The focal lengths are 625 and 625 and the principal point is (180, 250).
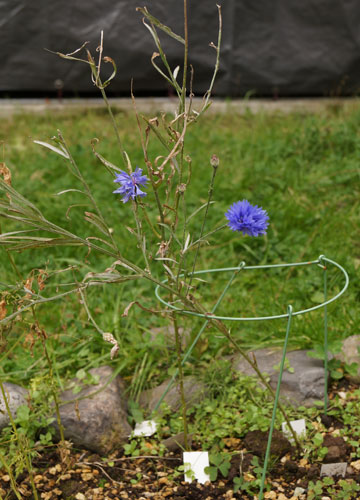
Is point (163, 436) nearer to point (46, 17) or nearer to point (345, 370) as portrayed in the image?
point (345, 370)

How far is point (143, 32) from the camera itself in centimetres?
514

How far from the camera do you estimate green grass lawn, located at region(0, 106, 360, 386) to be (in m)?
2.63

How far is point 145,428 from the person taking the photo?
7.75 feet

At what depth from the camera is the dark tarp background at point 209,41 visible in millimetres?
5102

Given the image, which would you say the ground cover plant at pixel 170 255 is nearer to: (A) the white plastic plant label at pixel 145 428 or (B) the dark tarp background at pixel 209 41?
(A) the white plastic plant label at pixel 145 428

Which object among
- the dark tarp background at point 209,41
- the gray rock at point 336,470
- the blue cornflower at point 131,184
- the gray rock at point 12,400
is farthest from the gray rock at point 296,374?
the dark tarp background at point 209,41

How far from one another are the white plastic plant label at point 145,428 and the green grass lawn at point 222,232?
0.20 m

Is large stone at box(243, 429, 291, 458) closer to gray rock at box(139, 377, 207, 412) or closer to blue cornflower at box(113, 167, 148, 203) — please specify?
gray rock at box(139, 377, 207, 412)

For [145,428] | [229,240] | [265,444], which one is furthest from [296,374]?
[229,240]

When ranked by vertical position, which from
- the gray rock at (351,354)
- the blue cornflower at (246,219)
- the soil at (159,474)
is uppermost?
the blue cornflower at (246,219)

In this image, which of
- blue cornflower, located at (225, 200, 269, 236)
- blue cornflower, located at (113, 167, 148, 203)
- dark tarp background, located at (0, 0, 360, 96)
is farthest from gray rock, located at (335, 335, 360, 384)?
dark tarp background, located at (0, 0, 360, 96)

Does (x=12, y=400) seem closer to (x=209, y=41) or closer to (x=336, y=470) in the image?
(x=336, y=470)

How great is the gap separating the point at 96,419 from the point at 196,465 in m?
0.42

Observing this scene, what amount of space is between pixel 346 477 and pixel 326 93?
400 centimetres
